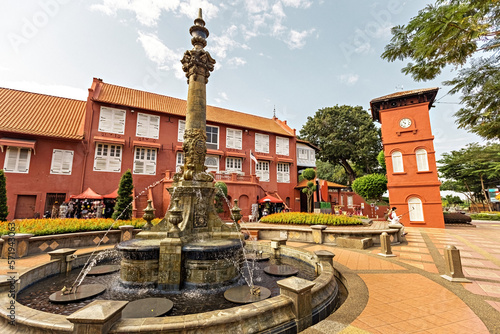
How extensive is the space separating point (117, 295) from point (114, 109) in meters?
19.9

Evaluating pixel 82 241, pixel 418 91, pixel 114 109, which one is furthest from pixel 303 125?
pixel 82 241

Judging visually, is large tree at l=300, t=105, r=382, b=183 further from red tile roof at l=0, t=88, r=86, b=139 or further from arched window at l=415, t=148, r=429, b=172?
red tile roof at l=0, t=88, r=86, b=139

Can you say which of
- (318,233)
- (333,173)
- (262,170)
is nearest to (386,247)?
(318,233)

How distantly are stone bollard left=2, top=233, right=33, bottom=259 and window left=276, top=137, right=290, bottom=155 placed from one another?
24141 mm

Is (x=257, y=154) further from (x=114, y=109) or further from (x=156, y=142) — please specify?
(x=114, y=109)

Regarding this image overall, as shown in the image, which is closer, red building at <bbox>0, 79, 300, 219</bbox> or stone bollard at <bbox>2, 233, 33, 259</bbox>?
stone bollard at <bbox>2, 233, 33, 259</bbox>

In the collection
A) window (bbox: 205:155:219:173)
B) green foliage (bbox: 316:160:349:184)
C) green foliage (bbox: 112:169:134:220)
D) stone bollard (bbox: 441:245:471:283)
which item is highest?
green foliage (bbox: 316:160:349:184)

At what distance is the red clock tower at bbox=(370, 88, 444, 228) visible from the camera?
1923 centimetres

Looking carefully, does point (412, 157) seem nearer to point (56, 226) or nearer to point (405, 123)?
point (405, 123)

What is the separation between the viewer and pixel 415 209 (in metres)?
19.7

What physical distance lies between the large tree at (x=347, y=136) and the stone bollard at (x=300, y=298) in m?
33.3

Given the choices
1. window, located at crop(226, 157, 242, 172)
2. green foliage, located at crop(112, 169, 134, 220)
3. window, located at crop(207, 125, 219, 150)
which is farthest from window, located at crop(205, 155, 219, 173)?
green foliage, located at crop(112, 169, 134, 220)

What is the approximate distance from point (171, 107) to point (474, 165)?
4025 cm

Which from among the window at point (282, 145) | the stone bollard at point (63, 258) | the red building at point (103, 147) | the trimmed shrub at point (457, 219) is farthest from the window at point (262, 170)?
the stone bollard at point (63, 258)
